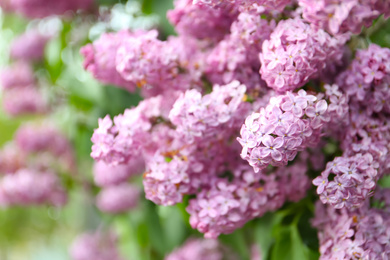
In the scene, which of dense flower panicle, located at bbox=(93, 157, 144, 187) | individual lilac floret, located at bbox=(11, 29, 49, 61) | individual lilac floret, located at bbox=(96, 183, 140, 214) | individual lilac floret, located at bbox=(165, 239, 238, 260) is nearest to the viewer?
individual lilac floret, located at bbox=(165, 239, 238, 260)

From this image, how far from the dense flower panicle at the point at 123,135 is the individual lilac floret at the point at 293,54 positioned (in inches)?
7.3

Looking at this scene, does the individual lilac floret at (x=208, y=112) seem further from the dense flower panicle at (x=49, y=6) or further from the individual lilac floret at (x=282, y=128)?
the dense flower panicle at (x=49, y=6)

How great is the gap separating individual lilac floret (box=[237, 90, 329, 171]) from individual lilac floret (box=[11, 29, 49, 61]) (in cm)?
105

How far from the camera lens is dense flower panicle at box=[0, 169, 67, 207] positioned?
124cm

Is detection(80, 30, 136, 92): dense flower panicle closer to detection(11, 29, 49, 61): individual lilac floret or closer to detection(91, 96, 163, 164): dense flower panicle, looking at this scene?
detection(91, 96, 163, 164): dense flower panicle

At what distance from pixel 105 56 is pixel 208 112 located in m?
0.22

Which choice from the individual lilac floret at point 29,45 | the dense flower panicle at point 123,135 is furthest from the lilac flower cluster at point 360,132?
the individual lilac floret at point 29,45

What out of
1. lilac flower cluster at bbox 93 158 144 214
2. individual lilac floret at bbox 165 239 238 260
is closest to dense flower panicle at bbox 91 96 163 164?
individual lilac floret at bbox 165 239 238 260

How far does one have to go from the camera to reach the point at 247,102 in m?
0.56

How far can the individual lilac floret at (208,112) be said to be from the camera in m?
0.53

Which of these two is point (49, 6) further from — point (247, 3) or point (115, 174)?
point (247, 3)

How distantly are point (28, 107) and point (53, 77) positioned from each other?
273mm

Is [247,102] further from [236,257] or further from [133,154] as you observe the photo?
[236,257]

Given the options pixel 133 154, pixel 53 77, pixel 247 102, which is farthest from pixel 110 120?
pixel 53 77
